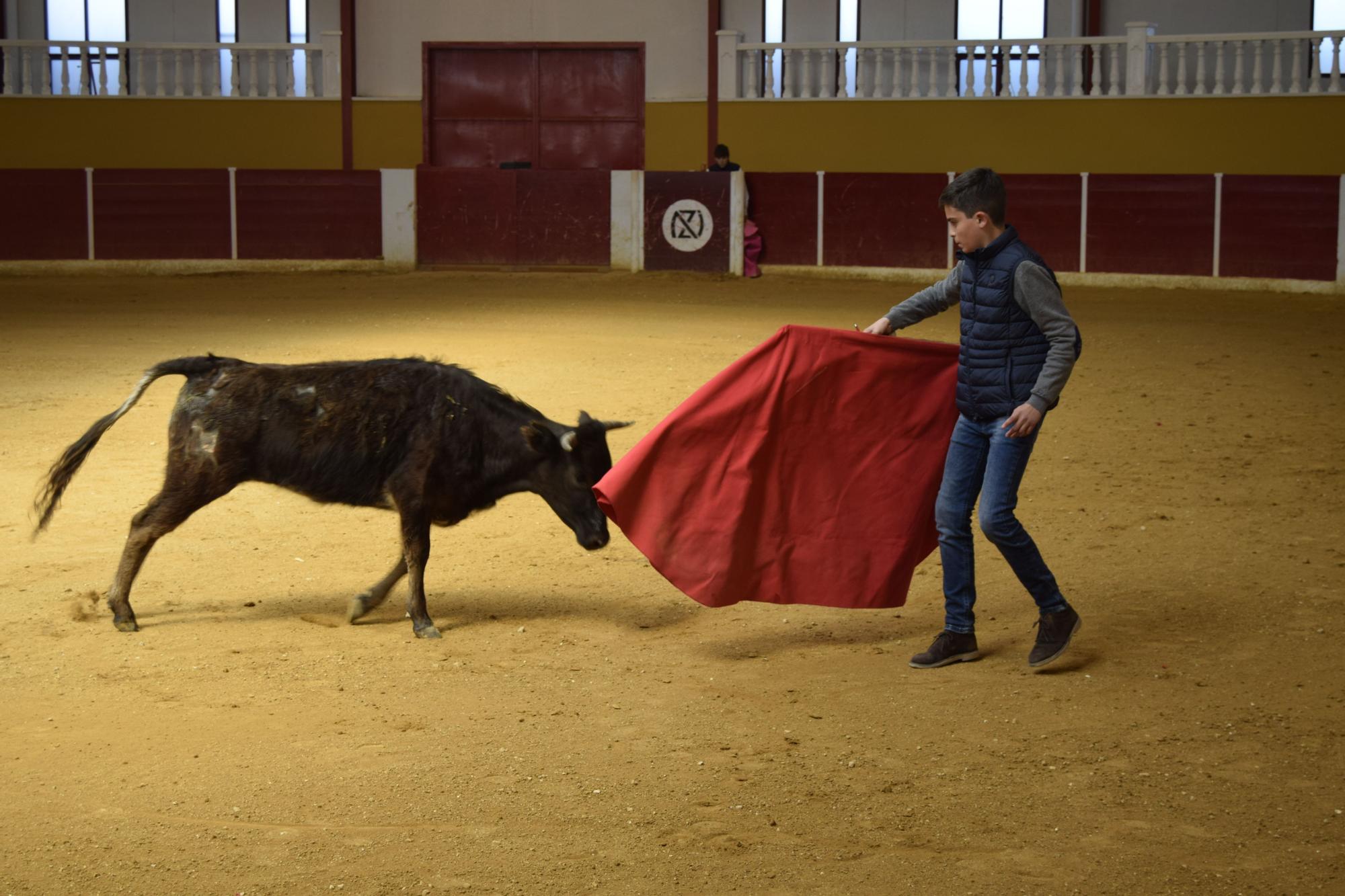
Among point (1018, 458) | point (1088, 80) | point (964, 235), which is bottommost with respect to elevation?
point (1018, 458)

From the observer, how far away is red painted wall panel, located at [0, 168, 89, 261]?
1919 centimetres

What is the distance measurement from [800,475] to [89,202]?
16.7 meters

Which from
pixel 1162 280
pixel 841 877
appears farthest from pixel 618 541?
pixel 1162 280

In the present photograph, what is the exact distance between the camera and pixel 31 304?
15.8 m

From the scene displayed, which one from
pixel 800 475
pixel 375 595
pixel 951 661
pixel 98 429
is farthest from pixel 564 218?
pixel 951 661

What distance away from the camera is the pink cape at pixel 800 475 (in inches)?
190

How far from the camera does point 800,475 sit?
16.2ft

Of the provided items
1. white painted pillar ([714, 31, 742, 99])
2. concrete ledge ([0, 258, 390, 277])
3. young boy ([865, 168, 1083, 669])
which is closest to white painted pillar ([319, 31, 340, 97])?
concrete ledge ([0, 258, 390, 277])

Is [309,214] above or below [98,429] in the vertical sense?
above

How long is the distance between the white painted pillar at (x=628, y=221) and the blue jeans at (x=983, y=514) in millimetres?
14966

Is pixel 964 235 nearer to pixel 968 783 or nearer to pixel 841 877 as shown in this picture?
pixel 968 783

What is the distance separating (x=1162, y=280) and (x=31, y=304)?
41.3ft

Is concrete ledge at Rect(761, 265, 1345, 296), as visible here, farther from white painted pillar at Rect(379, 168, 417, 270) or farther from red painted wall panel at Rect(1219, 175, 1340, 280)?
white painted pillar at Rect(379, 168, 417, 270)

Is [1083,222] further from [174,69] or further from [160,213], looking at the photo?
[174,69]
